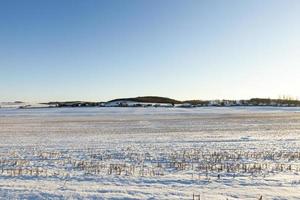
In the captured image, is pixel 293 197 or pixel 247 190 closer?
pixel 293 197

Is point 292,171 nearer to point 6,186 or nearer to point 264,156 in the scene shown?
point 264,156

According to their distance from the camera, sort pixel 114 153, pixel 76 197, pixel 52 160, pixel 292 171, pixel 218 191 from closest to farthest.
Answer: pixel 76 197, pixel 218 191, pixel 292 171, pixel 52 160, pixel 114 153

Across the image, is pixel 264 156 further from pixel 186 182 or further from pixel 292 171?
pixel 186 182

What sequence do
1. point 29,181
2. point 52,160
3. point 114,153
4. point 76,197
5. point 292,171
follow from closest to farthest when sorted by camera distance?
1. point 76,197
2. point 29,181
3. point 292,171
4. point 52,160
5. point 114,153

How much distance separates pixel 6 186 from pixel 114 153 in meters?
8.38

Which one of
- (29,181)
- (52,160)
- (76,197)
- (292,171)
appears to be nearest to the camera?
(76,197)

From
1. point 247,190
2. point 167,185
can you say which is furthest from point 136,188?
point 247,190

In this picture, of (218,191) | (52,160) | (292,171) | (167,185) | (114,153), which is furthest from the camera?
(114,153)

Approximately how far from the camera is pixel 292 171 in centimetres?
1055

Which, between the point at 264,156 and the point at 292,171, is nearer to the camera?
the point at 292,171

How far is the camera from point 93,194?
738cm

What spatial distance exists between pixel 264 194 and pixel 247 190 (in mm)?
484

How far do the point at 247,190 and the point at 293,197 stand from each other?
999mm

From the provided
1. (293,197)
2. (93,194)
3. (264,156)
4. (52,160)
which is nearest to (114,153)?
(52,160)
